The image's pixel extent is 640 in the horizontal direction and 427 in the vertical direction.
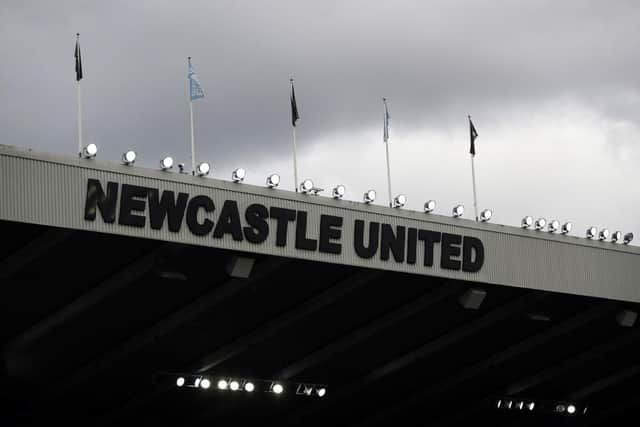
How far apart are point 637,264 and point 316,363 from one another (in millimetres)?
12484

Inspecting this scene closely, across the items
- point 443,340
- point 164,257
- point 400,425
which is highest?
point 164,257

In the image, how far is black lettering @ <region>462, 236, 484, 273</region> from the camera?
160 feet

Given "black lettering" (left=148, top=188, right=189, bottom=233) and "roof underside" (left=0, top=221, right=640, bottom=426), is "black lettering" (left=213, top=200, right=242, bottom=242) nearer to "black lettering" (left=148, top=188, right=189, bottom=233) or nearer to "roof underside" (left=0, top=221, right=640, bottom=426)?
"black lettering" (left=148, top=188, right=189, bottom=233)

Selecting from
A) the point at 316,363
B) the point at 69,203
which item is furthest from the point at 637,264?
the point at 69,203

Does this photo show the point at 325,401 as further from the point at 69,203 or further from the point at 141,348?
the point at 69,203

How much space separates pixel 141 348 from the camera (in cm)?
5053

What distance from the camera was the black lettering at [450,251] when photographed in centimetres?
4812

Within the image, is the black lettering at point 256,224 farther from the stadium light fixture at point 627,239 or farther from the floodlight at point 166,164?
the stadium light fixture at point 627,239

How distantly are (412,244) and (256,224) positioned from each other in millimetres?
5956

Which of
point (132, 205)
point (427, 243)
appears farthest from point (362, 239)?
point (132, 205)

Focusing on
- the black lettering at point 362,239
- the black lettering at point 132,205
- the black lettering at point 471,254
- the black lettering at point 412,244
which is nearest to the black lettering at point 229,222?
the black lettering at point 132,205

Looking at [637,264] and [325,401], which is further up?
[637,264]

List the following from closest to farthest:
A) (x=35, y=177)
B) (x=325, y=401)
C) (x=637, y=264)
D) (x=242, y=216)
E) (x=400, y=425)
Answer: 1. (x=35, y=177)
2. (x=242, y=216)
3. (x=637, y=264)
4. (x=325, y=401)
5. (x=400, y=425)

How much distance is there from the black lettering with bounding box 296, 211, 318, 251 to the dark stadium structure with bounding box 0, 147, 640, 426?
0.25 metres
